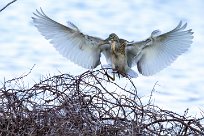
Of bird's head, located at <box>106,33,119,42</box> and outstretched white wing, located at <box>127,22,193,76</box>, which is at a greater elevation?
outstretched white wing, located at <box>127,22,193,76</box>

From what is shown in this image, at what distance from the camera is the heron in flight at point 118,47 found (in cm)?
390

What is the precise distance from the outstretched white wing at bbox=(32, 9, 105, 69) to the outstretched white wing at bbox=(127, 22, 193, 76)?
0.25 m

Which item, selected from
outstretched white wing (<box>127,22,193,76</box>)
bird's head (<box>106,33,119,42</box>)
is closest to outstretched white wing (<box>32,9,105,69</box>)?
bird's head (<box>106,33,119,42</box>)

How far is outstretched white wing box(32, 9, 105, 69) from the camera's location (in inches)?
156

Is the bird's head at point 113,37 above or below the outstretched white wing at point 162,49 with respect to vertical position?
below

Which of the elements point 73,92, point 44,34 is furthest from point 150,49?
point 73,92

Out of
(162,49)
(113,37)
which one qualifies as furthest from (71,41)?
(162,49)

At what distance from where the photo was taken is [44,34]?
3992mm

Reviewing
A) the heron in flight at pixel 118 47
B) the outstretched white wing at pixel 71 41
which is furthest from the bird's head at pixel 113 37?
the outstretched white wing at pixel 71 41

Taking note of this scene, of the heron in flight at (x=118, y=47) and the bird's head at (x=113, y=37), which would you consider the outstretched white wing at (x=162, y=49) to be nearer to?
the heron in flight at (x=118, y=47)

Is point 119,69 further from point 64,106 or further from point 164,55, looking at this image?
point 64,106

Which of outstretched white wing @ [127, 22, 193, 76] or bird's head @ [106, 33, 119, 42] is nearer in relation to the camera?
bird's head @ [106, 33, 119, 42]

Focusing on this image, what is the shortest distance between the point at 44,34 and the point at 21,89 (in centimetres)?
134

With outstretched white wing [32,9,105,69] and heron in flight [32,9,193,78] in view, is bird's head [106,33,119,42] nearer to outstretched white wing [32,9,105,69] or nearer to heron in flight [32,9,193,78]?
heron in flight [32,9,193,78]
